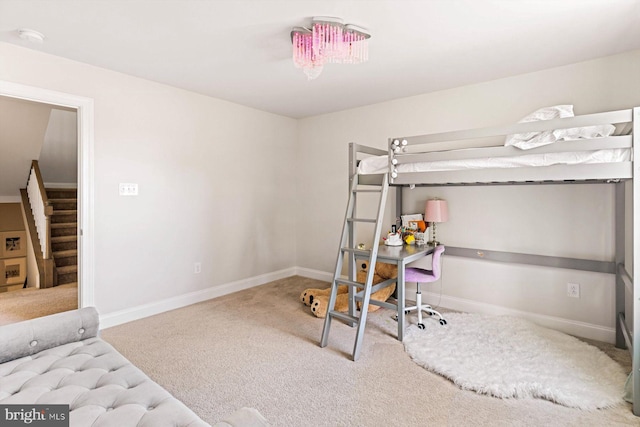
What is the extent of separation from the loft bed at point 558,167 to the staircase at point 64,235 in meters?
4.20

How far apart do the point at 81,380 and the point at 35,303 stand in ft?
9.89

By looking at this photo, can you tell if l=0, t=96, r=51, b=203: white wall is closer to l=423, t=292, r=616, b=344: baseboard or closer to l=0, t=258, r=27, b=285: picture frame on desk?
l=0, t=258, r=27, b=285: picture frame on desk

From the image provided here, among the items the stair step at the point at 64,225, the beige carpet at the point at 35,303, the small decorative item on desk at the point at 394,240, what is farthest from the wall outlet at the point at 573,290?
the stair step at the point at 64,225

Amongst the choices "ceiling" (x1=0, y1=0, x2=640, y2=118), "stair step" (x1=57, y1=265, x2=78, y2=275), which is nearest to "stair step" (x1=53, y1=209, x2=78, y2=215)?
"stair step" (x1=57, y1=265, x2=78, y2=275)

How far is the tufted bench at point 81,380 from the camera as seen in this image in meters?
1.18

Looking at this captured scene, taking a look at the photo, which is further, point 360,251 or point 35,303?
point 35,303

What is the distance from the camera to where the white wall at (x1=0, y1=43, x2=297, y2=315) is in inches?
117

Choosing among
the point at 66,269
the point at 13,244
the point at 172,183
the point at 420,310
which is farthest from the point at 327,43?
the point at 13,244

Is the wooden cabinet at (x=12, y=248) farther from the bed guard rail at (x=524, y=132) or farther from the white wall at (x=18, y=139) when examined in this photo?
the bed guard rail at (x=524, y=132)

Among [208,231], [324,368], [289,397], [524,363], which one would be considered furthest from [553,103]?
[208,231]

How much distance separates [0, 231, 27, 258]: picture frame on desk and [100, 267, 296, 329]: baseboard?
11.5ft

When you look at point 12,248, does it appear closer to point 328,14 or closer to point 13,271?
point 13,271

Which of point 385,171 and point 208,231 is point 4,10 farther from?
point 385,171

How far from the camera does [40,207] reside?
461 centimetres
